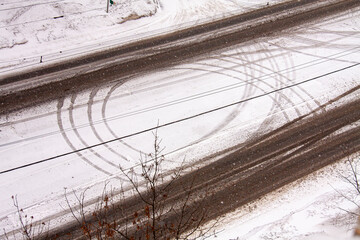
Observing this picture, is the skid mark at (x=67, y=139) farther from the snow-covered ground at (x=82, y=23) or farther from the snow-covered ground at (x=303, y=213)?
the snow-covered ground at (x=303, y=213)

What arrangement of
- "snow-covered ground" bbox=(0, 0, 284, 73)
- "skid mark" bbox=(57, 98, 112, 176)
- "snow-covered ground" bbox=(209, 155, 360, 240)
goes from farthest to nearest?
"snow-covered ground" bbox=(0, 0, 284, 73), "skid mark" bbox=(57, 98, 112, 176), "snow-covered ground" bbox=(209, 155, 360, 240)

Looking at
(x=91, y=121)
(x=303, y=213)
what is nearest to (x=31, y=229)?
(x=91, y=121)

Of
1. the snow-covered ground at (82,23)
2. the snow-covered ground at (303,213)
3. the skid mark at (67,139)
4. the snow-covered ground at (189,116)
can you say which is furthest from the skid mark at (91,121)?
the snow-covered ground at (303,213)

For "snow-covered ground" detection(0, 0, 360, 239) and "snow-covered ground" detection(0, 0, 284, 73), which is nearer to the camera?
"snow-covered ground" detection(0, 0, 360, 239)

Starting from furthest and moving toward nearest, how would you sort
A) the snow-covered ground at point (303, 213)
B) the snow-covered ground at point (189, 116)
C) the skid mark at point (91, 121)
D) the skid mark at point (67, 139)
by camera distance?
the skid mark at point (91, 121) < the skid mark at point (67, 139) < the snow-covered ground at point (189, 116) < the snow-covered ground at point (303, 213)

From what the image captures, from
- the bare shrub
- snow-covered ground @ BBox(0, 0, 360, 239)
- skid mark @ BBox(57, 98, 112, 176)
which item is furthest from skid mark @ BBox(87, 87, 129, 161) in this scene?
the bare shrub

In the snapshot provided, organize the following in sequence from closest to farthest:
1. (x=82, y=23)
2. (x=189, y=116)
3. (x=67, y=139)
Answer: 1. (x=67, y=139)
2. (x=189, y=116)
3. (x=82, y=23)

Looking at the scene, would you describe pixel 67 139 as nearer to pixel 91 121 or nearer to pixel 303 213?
pixel 91 121

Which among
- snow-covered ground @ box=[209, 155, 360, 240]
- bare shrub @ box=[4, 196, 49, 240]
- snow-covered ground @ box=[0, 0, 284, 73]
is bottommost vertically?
snow-covered ground @ box=[209, 155, 360, 240]

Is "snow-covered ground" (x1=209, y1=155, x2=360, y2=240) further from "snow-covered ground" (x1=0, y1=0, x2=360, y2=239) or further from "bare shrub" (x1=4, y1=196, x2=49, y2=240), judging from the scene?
"bare shrub" (x1=4, y1=196, x2=49, y2=240)

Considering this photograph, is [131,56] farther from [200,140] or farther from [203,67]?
[200,140]
